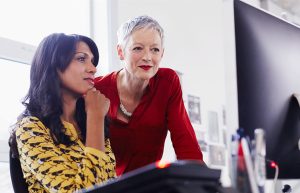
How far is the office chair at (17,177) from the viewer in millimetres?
1080

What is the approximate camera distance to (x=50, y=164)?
112 cm

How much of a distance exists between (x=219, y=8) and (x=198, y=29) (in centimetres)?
37

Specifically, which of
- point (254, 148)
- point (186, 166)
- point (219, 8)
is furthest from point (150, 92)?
point (219, 8)

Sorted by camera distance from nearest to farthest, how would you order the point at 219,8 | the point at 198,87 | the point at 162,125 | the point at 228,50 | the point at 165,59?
the point at 228,50, the point at 162,125, the point at 165,59, the point at 198,87, the point at 219,8

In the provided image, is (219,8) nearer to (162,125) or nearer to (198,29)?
(198,29)

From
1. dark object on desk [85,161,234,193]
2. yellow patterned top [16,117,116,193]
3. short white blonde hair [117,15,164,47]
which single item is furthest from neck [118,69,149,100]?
dark object on desk [85,161,234,193]

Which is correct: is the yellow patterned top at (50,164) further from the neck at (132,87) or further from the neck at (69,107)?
the neck at (132,87)

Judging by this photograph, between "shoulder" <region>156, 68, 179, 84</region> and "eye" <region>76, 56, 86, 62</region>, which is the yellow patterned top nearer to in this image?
"eye" <region>76, 56, 86, 62</region>

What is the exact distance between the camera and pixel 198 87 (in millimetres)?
3137

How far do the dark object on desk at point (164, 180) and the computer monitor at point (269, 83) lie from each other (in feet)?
1.55

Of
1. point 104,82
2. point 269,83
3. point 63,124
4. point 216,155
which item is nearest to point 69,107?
point 63,124

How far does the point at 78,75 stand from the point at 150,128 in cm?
35

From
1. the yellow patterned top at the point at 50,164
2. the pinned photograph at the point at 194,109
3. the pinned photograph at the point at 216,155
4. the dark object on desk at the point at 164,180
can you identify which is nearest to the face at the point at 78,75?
the yellow patterned top at the point at 50,164

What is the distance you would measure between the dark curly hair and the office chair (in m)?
0.14
